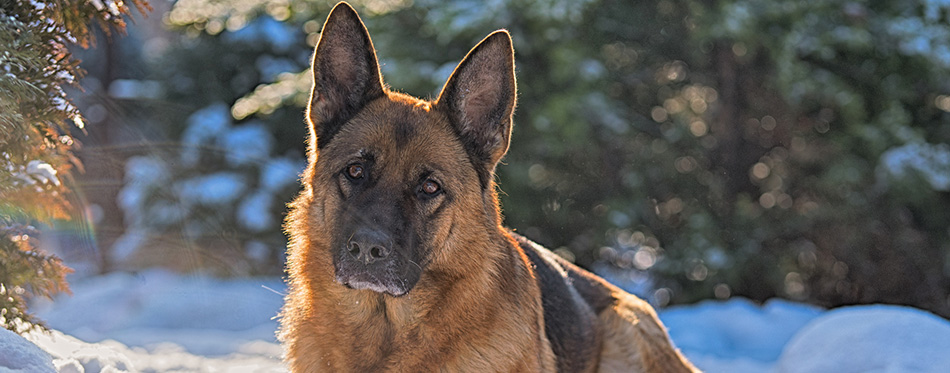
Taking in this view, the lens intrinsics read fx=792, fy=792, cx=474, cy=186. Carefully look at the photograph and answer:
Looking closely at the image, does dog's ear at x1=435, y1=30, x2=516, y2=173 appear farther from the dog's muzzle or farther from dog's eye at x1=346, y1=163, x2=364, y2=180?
the dog's muzzle

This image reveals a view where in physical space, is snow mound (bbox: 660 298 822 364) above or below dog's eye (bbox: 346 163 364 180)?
below

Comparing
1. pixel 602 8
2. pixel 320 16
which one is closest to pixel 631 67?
pixel 602 8

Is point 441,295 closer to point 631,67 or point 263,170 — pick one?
point 631,67

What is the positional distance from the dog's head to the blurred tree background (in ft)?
14.0

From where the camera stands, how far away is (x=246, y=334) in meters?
7.72

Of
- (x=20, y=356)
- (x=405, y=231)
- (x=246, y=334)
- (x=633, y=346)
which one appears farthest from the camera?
(x=246, y=334)

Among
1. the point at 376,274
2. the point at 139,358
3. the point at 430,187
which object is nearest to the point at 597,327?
the point at 430,187

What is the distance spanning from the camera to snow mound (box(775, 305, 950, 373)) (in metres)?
4.96

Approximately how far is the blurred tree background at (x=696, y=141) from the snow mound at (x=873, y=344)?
2.73 meters

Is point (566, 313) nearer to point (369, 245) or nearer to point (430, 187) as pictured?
point (430, 187)

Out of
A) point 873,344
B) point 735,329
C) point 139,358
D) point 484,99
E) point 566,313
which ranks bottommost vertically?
Answer: point 139,358

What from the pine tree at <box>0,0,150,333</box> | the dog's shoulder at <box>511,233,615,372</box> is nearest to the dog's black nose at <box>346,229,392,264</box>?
the dog's shoulder at <box>511,233,615,372</box>

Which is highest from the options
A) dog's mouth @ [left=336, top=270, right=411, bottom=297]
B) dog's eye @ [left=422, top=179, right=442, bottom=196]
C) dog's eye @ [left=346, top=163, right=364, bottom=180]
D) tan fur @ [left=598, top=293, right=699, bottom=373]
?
dog's eye @ [left=346, top=163, right=364, bottom=180]

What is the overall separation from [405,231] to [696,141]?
6.78 meters
